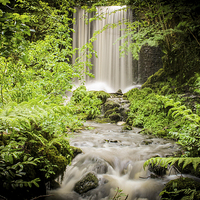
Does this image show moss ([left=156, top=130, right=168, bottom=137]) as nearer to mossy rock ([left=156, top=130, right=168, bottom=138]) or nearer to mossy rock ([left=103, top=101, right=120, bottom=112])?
mossy rock ([left=156, top=130, right=168, bottom=138])

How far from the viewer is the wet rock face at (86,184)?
2.89 m

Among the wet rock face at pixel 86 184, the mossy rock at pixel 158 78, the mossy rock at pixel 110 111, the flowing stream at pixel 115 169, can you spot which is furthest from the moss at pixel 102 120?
the wet rock face at pixel 86 184

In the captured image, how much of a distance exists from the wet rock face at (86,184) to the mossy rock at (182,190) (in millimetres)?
1214

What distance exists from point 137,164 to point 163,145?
5.07ft

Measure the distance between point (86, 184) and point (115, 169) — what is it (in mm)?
869

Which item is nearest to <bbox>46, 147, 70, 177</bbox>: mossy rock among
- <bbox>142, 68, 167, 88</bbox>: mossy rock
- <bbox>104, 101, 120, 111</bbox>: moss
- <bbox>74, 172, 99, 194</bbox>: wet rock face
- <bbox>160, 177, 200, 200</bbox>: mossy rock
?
<bbox>74, 172, 99, 194</bbox>: wet rock face

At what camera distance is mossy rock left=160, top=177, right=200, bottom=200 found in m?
2.11

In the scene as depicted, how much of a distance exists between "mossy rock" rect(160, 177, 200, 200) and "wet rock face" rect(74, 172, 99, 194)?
121 centimetres

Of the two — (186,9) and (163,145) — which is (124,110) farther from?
(186,9)

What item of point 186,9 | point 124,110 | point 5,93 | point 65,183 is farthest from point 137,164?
point 124,110

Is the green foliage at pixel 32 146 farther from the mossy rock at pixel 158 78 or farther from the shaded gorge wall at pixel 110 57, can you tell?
the shaded gorge wall at pixel 110 57

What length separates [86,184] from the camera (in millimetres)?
2951

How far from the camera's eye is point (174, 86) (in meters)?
8.35

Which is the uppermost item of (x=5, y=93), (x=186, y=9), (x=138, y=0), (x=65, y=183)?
(x=138, y=0)
